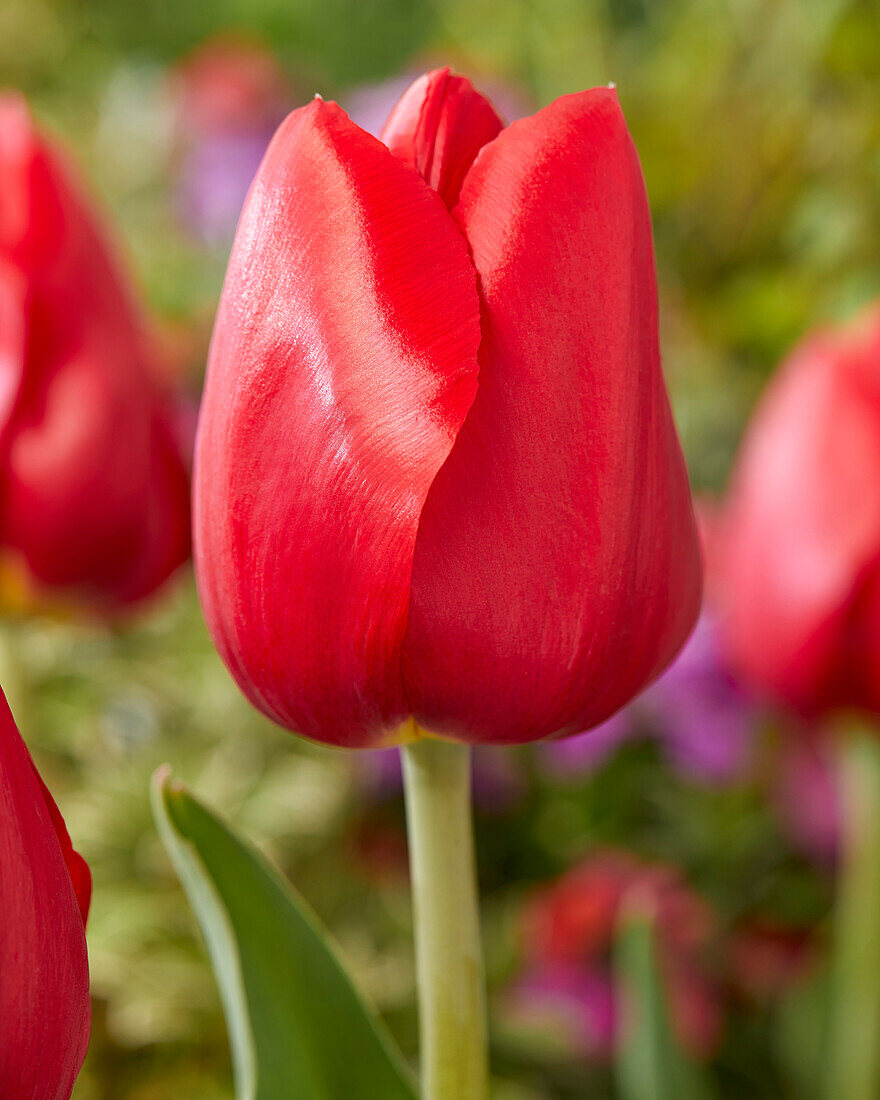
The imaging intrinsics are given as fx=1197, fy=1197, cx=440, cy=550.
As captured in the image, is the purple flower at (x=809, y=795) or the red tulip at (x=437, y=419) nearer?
the red tulip at (x=437, y=419)

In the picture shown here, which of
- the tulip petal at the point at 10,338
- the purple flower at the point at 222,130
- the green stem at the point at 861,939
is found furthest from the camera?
the purple flower at the point at 222,130

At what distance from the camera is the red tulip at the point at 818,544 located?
0.41m

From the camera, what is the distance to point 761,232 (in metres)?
0.85

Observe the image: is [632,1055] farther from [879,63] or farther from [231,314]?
[879,63]

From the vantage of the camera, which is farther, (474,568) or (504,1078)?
(504,1078)

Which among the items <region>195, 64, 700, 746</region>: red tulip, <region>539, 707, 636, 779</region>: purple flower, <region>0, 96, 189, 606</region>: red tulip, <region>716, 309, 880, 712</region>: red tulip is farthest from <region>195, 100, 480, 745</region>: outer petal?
<region>539, 707, 636, 779</region>: purple flower

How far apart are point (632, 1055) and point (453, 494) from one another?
0.32 meters

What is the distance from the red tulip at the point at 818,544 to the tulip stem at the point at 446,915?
0.76ft

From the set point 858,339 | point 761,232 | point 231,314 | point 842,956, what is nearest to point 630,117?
point 761,232

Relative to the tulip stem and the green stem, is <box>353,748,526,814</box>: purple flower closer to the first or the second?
the green stem

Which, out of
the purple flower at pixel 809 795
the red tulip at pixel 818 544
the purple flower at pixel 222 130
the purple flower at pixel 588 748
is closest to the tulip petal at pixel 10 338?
the red tulip at pixel 818 544

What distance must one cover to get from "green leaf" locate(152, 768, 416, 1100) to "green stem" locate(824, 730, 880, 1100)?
26cm

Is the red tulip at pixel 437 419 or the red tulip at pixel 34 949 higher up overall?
the red tulip at pixel 437 419

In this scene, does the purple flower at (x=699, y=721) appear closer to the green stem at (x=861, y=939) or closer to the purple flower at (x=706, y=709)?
the purple flower at (x=706, y=709)
